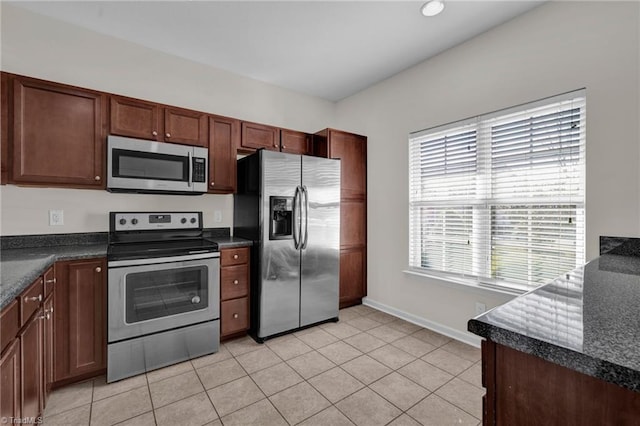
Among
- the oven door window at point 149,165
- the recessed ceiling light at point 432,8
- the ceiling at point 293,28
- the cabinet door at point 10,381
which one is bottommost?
the cabinet door at point 10,381

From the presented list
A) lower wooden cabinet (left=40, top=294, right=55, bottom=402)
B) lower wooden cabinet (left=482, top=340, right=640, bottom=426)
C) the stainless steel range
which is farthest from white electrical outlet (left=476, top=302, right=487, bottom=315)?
lower wooden cabinet (left=40, top=294, right=55, bottom=402)

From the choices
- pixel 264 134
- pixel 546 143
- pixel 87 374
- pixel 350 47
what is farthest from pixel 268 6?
pixel 87 374

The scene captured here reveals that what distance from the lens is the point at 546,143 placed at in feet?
7.32

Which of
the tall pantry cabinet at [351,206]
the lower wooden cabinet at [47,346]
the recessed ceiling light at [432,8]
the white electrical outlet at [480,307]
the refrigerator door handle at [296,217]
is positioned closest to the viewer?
the lower wooden cabinet at [47,346]

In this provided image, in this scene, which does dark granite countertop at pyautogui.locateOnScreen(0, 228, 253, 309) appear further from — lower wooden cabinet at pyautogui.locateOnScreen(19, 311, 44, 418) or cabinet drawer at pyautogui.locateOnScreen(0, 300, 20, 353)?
lower wooden cabinet at pyautogui.locateOnScreen(19, 311, 44, 418)

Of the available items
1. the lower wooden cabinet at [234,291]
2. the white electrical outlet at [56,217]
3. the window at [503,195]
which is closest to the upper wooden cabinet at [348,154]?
the window at [503,195]

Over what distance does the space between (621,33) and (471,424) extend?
261 centimetres

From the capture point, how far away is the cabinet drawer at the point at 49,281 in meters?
1.75

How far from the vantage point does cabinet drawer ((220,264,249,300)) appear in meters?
2.65

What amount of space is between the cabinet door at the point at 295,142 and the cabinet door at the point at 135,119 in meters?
1.28

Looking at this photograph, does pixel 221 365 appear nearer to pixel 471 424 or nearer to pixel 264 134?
pixel 471 424

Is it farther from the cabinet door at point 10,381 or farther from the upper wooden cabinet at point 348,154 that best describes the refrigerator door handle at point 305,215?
the cabinet door at point 10,381

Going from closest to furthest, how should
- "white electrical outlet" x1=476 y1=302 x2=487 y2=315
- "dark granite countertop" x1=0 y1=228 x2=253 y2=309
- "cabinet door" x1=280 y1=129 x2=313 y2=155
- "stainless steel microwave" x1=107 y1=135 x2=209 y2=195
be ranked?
"dark granite countertop" x1=0 y1=228 x2=253 y2=309
"stainless steel microwave" x1=107 y1=135 x2=209 y2=195
"white electrical outlet" x1=476 y1=302 x2=487 y2=315
"cabinet door" x1=280 y1=129 x2=313 y2=155

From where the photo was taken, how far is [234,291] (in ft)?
8.93
